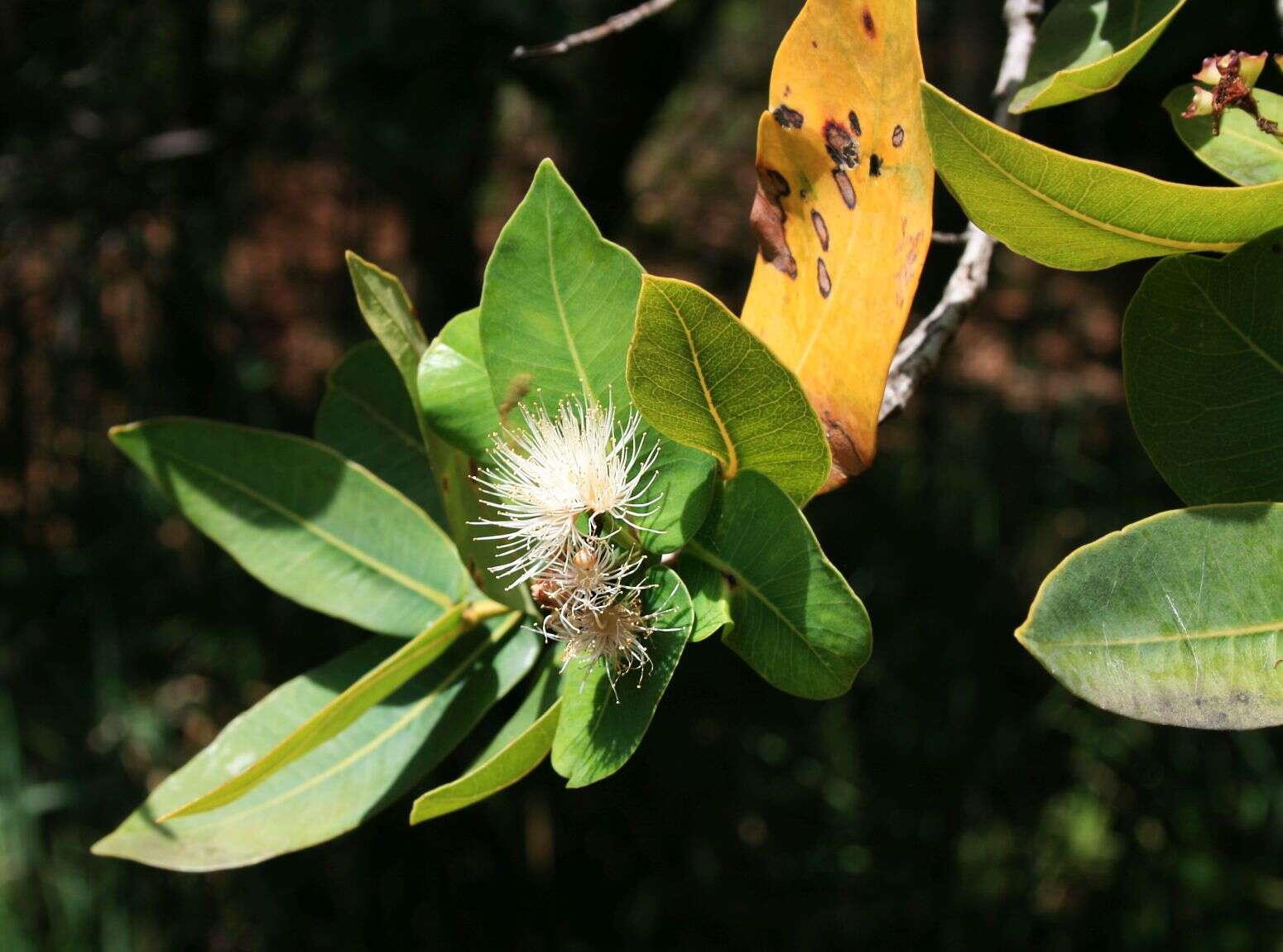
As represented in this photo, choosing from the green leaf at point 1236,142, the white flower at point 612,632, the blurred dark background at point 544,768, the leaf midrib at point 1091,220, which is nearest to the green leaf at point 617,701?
the white flower at point 612,632

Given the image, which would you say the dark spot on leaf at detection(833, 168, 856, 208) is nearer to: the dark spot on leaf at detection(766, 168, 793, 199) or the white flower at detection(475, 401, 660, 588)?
the dark spot on leaf at detection(766, 168, 793, 199)

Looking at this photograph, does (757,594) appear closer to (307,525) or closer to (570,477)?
(570,477)

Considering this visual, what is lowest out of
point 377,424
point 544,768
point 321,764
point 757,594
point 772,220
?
point 544,768

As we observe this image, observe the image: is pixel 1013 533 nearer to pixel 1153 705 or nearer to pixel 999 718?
pixel 999 718

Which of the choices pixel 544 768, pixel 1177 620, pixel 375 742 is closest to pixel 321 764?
pixel 375 742

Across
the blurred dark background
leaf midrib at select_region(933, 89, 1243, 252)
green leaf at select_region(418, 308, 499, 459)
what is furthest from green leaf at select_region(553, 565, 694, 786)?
the blurred dark background

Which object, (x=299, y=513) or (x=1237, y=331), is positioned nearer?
(x=1237, y=331)
